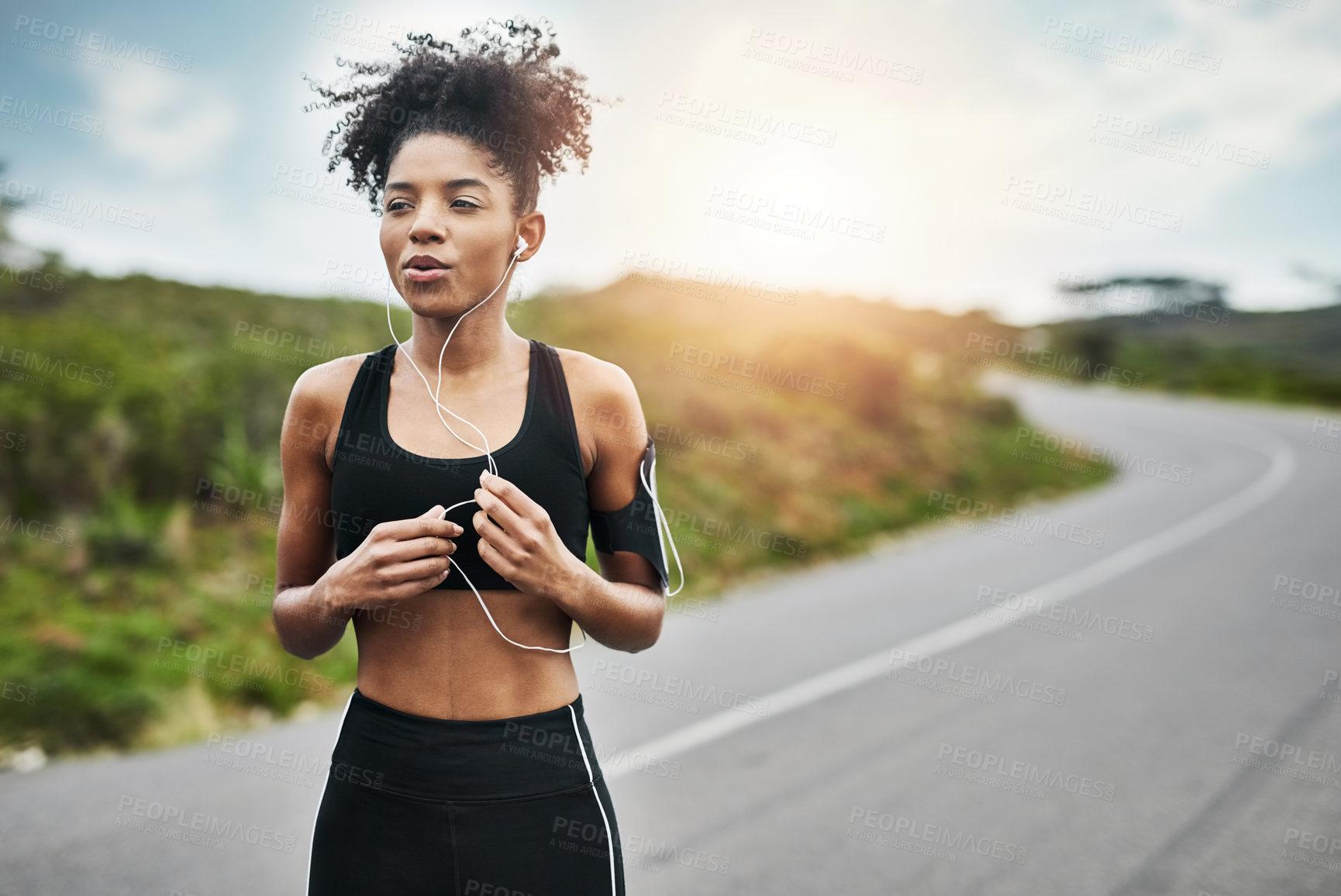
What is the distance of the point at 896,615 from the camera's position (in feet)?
27.5

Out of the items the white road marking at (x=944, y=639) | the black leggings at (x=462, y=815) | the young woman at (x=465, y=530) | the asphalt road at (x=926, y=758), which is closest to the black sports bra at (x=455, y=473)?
the young woman at (x=465, y=530)

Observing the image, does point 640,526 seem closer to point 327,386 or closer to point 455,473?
point 455,473

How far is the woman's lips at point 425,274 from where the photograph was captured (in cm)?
159

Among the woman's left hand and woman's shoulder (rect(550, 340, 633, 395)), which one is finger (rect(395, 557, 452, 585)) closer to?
the woman's left hand

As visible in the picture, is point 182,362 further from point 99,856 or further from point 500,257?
point 500,257

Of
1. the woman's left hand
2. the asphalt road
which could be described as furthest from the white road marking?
the woman's left hand

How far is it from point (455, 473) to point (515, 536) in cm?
18

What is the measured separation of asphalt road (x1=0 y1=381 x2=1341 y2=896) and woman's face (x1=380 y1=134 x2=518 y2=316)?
3.32 metres

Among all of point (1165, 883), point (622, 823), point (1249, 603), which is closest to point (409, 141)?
point (622, 823)

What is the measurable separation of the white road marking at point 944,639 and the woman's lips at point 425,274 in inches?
161

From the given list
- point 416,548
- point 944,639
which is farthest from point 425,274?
point 944,639

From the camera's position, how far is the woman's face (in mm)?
1595

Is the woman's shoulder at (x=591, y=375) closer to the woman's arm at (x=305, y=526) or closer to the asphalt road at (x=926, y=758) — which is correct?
the woman's arm at (x=305, y=526)

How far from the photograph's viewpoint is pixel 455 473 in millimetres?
1582
